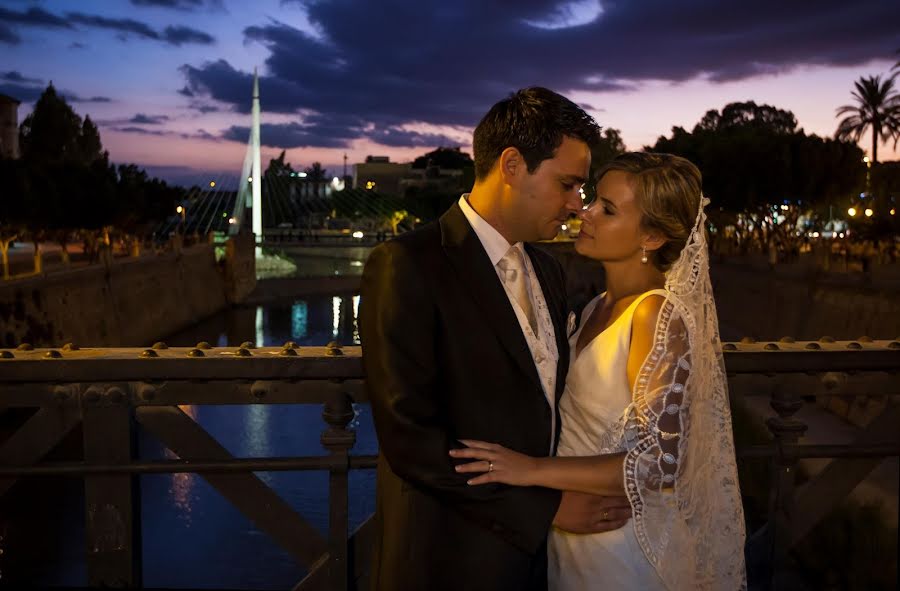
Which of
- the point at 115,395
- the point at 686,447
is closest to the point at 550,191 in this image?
the point at 686,447

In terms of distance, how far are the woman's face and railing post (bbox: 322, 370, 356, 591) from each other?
0.99 meters

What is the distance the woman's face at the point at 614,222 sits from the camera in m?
2.47

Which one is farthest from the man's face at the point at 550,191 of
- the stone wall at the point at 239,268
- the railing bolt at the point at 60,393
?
the stone wall at the point at 239,268

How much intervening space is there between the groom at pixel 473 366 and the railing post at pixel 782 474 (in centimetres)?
101

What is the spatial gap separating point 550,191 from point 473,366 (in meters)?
0.51

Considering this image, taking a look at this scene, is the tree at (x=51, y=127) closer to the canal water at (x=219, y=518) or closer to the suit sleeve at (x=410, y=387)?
the canal water at (x=219, y=518)

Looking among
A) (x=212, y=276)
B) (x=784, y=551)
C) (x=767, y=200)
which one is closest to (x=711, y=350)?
(x=784, y=551)

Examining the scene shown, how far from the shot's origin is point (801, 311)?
88.9 ft

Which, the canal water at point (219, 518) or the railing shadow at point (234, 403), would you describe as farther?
the canal water at point (219, 518)

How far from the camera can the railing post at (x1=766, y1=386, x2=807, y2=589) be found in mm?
3025

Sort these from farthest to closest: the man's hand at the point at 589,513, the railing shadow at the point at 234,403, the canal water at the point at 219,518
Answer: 1. the canal water at the point at 219,518
2. the railing shadow at the point at 234,403
3. the man's hand at the point at 589,513

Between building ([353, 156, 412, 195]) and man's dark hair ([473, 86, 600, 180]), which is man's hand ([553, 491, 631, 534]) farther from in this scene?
building ([353, 156, 412, 195])

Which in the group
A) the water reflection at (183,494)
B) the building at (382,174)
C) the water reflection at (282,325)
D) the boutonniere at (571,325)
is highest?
the building at (382,174)

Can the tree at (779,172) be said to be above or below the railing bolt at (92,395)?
above
